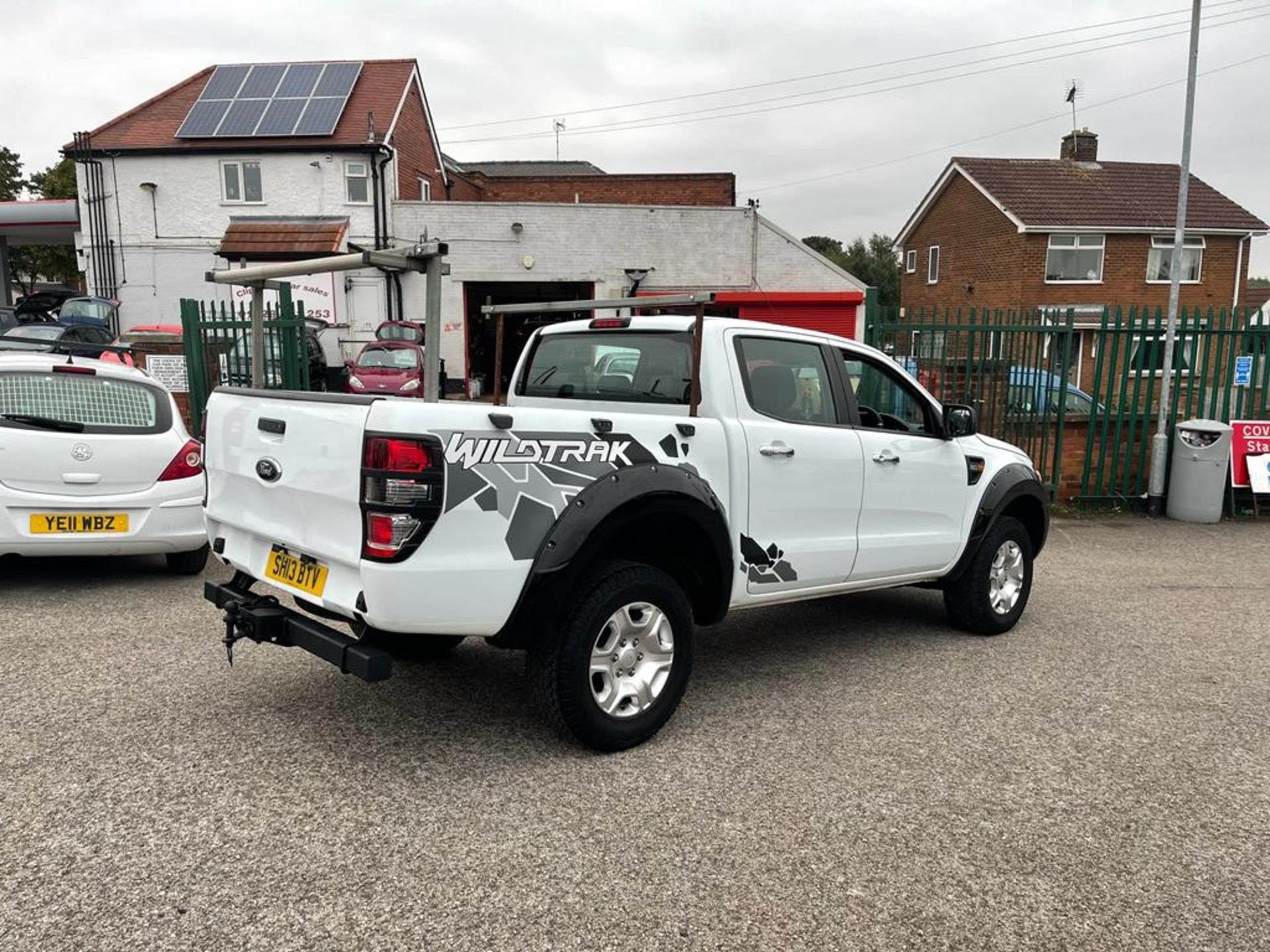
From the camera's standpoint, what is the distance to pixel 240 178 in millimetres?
24969

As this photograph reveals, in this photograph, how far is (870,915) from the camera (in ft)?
8.70

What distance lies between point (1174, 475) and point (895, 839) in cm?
825

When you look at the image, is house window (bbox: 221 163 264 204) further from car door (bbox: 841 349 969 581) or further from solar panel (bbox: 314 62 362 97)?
car door (bbox: 841 349 969 581)

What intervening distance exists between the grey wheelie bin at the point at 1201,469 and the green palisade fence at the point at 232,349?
29.8ft

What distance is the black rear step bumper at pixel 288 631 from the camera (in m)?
3.17

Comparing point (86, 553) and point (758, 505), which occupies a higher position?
point (758, 505)

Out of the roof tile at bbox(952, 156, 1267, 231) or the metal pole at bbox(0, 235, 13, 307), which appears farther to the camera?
the metal pole at bbox(0, 235, 13, 307)

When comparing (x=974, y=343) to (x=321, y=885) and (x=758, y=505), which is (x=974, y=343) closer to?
(x=758, y=505)

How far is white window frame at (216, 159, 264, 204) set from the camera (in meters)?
24.8

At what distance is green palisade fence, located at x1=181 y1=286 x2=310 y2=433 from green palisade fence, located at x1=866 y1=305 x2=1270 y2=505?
5900 mm

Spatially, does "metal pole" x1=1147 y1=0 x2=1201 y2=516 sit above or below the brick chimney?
below

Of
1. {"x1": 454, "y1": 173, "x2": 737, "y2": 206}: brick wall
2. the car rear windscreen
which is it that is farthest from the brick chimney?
the car rear windscreen

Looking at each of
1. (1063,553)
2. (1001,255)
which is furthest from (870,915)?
(1001,255)

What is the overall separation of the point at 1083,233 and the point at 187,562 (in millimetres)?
28131
